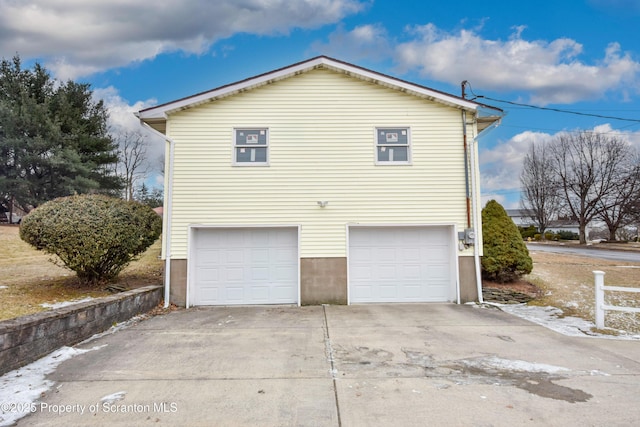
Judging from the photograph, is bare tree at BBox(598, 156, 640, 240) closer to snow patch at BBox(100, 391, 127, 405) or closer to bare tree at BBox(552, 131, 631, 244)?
bare tree at BBox(552, 131, 631, 244)

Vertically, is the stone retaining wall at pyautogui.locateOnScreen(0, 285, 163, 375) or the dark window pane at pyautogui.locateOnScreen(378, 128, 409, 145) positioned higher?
the dark window pane at pyautogui.locateOnScreen(378, 128, 409, 145)

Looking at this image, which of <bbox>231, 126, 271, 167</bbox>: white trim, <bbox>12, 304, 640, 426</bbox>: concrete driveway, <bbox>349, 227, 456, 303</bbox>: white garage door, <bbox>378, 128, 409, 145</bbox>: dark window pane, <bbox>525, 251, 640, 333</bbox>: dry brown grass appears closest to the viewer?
<bbox>12, 304, 640, 426</bbox>: concrete driveway

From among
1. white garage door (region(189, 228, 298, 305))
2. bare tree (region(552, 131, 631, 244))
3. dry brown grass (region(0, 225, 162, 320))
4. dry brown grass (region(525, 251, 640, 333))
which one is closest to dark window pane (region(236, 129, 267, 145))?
white garage door (region(189, 228, 298, 305))

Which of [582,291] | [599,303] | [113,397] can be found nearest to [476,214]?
[599,303]

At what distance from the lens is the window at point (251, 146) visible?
30.0 feet

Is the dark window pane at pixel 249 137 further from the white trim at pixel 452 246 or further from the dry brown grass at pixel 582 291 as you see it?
the dry brown grass at pixel 582 291

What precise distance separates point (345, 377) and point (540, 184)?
147 feet

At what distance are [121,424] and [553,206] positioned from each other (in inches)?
1884

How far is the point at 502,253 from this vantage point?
9758 mm

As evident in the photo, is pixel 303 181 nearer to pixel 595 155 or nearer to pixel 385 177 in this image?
pixel 385 177

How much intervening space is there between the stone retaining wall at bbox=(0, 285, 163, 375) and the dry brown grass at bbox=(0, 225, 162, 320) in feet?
3.61

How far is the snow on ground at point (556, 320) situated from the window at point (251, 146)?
666cm

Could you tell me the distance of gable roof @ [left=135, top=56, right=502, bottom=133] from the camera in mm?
8977

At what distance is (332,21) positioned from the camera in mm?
12969
